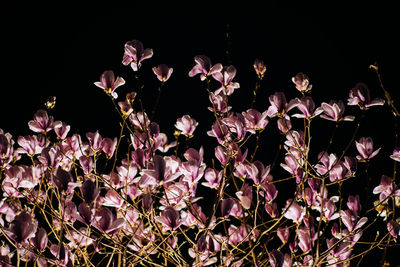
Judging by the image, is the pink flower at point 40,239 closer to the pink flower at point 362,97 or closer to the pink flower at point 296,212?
the pink flower at point 296,212

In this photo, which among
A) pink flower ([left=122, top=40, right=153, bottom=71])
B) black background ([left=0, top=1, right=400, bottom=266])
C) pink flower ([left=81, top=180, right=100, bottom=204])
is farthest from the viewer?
black background ([left=0, top=1, right=400, bottom=266])

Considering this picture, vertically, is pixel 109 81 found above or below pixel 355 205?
above

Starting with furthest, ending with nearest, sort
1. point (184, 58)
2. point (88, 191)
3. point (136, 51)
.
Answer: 1. point (184, 58)
2. point (136, 51)
3. point (88, 191)

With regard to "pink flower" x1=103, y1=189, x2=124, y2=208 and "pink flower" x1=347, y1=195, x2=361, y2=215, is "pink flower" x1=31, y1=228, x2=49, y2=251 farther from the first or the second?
"pink flower" x1=347, y1=195, x2=361, y2=215

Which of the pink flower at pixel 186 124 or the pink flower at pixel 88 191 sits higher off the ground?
the pink flower at pixel 88 191

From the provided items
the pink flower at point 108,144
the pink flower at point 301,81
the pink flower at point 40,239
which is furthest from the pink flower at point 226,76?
the pink flower at point 40,239

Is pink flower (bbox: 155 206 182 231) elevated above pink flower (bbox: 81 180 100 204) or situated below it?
below

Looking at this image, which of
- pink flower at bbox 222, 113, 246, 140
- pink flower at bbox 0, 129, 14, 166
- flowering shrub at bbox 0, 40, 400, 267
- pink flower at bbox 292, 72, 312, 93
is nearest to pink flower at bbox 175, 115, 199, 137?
flowering shrub at bbox 0, 40, 400, 267

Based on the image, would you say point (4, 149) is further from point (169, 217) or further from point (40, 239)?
point (169, 217)

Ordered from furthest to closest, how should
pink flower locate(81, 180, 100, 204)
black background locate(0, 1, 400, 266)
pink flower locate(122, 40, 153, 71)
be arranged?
black background locate(0, 1, 400, 266) → pink flower locate(122, 40, 153, 71) → pink flower locate(81, 180, 100, 204)

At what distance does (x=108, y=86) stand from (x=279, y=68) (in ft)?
2.55

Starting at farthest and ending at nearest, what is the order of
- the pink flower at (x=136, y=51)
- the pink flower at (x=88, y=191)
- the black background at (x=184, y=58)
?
the black background at (x=184, y=58), the pink flower at (x=136, y=51), the pink flower at (x=88, y=191)

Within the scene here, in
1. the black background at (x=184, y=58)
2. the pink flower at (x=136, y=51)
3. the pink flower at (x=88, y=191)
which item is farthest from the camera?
the black background at (x=184, y=58)

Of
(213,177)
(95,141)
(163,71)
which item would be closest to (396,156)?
(213,177)
